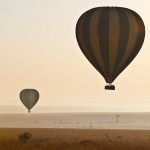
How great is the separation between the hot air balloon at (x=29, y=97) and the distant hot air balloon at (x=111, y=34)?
3794 cm

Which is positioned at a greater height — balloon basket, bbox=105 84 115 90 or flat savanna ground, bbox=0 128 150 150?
balloon basket, bbox=105 84 115 90

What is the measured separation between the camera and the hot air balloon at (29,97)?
75.6m

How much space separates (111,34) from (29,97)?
40853 millimetres

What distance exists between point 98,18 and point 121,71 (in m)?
3.73

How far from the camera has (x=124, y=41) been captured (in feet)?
124

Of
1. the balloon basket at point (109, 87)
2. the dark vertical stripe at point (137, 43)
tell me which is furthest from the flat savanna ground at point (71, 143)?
the balloon basket at point (109, 87)

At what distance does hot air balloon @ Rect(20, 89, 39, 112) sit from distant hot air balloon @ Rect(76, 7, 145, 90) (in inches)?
1494

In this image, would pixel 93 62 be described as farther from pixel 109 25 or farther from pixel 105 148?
pixel 105 148

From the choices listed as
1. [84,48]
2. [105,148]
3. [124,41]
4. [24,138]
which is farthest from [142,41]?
[24,138]

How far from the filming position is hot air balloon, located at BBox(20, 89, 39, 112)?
7556cm

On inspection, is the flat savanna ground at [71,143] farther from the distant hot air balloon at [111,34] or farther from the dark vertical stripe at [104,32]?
the dark vertical stripe at [104,32]

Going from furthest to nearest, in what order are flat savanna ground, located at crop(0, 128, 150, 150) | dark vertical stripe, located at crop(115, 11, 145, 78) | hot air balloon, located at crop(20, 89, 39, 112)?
hot air balloon, located at crop(20, 89, 39, 112), flat savanna ground, located at crop(0, 128, 150, 150), dark vertical stripe, located at crop(115, 11, 145, 78)

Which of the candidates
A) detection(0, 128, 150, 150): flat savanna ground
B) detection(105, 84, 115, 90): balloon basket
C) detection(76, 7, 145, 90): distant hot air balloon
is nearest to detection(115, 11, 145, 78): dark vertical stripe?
detection(76, 7, 145, 90): distant hot air balloon

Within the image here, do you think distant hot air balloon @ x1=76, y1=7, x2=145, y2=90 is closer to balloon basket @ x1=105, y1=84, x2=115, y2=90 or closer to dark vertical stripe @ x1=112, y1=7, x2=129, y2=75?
dark vertical stripe @ x1=112, y1=7, x2=129, y2=75
